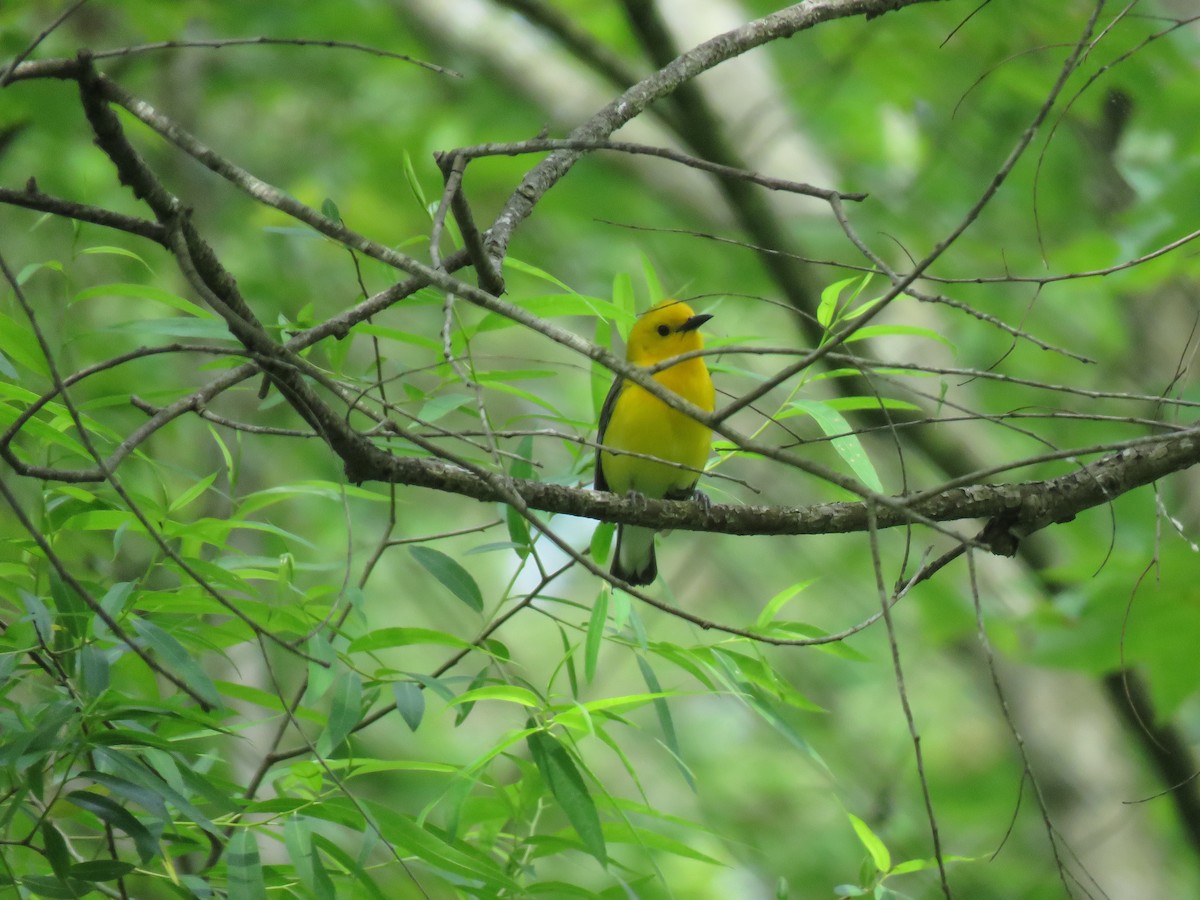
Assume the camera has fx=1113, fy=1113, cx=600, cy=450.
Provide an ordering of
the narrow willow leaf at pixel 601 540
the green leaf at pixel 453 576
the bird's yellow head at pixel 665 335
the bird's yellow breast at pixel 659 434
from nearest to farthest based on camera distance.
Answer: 1. the green leaf at pixel 453 576
2. the narrow willow leaf at pixel 601 540
3. the bird's yellow breast at pixel 659 434
4. the bird's yellow head at pixel 665 335

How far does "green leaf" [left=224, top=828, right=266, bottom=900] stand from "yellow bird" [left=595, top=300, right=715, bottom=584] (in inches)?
105

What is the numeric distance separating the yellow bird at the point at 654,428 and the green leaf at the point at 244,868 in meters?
2.67

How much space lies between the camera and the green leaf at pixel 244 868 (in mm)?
2424

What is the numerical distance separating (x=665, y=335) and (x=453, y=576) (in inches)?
122

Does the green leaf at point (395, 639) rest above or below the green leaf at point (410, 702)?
above

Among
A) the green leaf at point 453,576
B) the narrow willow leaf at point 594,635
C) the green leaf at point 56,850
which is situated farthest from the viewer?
the green leaf at point 453,576

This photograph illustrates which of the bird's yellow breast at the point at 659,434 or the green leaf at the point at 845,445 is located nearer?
the green leaf at the point at 845,445

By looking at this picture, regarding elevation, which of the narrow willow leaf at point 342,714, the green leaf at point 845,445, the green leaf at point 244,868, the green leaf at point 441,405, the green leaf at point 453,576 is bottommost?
the green leaf at point 244,868

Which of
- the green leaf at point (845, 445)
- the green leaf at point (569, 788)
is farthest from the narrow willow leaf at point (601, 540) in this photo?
the green leaf at point (569, 788)

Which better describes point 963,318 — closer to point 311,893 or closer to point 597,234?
point 597,234

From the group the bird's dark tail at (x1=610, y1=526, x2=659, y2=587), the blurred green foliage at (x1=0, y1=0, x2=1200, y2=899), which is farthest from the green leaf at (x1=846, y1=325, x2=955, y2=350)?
the bird's dark tail at (x1=610, y1=526, x2=659, y2=587)

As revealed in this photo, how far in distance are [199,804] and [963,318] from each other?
6.76 meters

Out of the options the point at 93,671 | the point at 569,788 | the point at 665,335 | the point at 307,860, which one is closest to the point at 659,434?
the point at 665,335

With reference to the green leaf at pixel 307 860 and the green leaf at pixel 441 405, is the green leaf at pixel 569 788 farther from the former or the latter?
the green leaf at pixel 441 405
